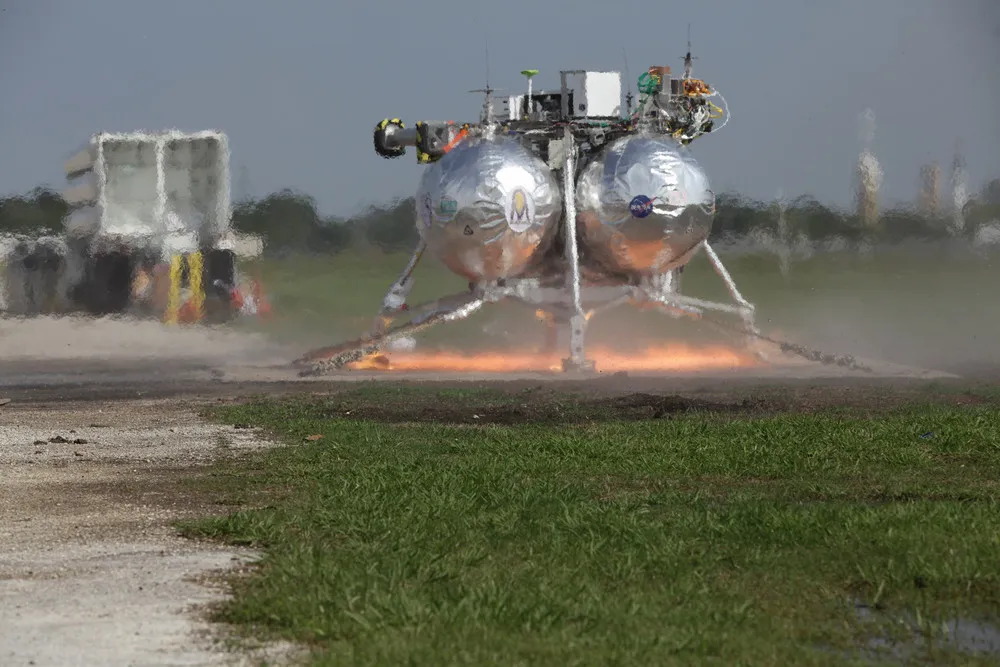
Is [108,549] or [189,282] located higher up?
[189,282]

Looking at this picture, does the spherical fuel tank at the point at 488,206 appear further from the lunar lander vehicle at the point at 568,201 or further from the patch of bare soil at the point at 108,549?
the patch of bare soil at the point at 108,549

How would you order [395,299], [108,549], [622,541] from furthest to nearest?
[395,299] < [622,541] < [108,549]

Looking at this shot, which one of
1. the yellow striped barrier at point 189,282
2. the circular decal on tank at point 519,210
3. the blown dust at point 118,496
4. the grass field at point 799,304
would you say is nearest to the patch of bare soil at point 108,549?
the blown dust at point 118,496

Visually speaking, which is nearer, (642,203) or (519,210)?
(519,210)

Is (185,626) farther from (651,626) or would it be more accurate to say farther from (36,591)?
(651,626)

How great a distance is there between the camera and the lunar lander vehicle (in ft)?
98.2

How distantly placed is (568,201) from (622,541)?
19.5m

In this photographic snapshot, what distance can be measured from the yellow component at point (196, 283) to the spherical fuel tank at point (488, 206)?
14237mm

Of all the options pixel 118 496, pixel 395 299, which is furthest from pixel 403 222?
pixel 118 496

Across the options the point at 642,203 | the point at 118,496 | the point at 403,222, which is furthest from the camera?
the point at 403,222

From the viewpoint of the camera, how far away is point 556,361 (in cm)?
3262

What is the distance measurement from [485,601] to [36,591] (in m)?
2.61

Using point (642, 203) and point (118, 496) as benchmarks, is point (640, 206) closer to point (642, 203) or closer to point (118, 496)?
point (642, 203)

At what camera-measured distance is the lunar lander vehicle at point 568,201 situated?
98.2 ft
